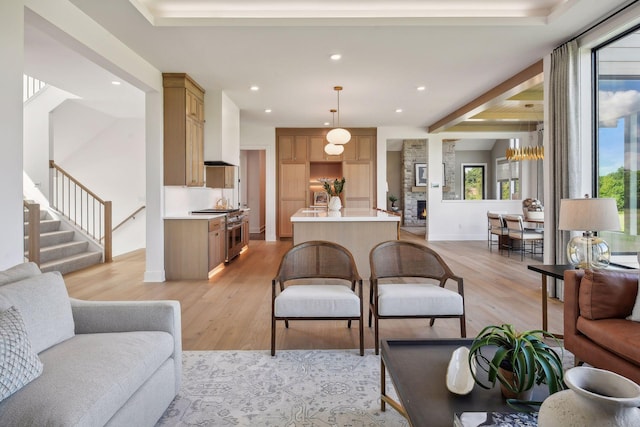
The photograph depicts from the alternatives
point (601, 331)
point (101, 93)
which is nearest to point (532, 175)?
point (601, 331)

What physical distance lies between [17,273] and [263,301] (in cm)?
248

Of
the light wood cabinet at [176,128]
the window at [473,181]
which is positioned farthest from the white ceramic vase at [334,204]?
the window at [473,181]

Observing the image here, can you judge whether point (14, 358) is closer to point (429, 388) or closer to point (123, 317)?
point (123, 317)

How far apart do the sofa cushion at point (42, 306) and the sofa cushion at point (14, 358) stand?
0.14 meters

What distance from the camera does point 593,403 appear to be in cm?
88

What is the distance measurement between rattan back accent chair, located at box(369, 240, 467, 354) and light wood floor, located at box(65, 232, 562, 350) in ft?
1.52

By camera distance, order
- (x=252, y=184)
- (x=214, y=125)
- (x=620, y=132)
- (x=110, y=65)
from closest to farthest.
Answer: (x=620, y=132) → (x=110, y=65) → (x=214, y=125) → (x=252, y=184)

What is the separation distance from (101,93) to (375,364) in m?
6.59

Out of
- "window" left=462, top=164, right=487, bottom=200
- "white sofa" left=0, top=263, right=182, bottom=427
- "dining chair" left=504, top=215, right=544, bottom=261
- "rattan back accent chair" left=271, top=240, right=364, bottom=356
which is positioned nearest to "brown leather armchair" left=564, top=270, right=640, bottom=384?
"rattan back accent chair" left=271, top=240, right=364, bottom=356

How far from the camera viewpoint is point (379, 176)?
9102mm

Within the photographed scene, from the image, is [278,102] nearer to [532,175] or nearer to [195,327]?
[195,327]

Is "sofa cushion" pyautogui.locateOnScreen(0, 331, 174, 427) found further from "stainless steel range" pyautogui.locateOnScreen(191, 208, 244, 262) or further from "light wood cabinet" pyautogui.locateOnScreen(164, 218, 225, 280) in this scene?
"stainless steel range" pyautogui.locateOnScreen(191, 208, 244, 262)

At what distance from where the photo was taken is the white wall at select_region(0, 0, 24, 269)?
241 centimetres

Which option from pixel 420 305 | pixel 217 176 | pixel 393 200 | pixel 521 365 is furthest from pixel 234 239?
pixel 393 200
